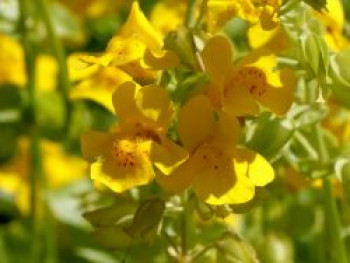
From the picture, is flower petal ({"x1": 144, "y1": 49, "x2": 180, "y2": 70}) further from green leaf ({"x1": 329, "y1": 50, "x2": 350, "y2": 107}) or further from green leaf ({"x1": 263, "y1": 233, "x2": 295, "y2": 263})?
green leaf ({"x1": 263, "y1": 233, "x2": 295, "y2": 263})

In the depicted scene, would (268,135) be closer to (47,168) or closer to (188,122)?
(188,122)

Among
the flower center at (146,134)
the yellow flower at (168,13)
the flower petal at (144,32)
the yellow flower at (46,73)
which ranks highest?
the flower petal at (144,32)

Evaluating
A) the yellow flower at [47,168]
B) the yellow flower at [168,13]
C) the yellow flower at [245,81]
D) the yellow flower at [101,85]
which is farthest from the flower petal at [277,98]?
the yellow flower at [47,168]

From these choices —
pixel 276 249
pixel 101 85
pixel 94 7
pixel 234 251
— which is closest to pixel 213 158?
pixel 234 251

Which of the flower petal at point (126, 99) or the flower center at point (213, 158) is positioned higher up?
the flower petal at point (126, 99)

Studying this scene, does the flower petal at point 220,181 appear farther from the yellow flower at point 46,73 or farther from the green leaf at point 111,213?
the yellow flower at point 46,73

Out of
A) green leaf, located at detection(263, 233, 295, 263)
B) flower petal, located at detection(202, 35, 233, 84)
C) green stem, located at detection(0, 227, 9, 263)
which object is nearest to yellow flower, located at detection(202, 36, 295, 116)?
flower petal, located at detection(202, 35, 233, 84)

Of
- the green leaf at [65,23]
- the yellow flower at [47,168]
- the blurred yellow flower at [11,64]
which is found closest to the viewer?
the green leaf at [65,23]
